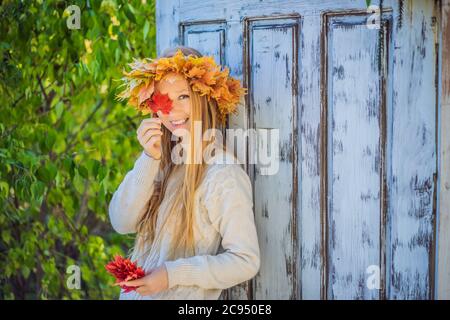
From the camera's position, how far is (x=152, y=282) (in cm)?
246

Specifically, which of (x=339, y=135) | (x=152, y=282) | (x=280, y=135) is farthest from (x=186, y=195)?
(x=339, y=135)

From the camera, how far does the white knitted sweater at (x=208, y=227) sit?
8.13 feet

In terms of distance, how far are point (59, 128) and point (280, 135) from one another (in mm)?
1790

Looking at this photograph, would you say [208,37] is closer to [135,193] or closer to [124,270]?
[135,193]

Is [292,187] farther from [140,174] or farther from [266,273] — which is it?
[140,174]

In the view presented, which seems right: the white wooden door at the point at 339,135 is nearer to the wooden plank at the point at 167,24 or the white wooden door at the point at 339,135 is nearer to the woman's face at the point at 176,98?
the wooden plank at the point at 167,24

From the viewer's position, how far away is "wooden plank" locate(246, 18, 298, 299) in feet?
8.93

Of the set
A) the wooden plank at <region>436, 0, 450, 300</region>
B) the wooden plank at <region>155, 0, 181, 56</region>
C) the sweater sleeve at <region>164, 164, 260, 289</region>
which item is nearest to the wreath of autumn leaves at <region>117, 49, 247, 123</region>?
the sweater sleeve at <region>164, 164, 260, 289</region>

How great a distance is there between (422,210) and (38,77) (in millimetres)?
2148

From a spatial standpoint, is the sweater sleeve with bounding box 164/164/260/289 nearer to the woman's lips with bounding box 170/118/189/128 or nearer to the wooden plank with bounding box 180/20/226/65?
the woman's lips with bounding box 170/118/189/128

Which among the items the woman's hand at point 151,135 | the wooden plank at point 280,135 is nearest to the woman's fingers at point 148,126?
the woman's hand at point 151,135

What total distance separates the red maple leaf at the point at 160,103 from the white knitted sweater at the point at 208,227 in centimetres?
18
